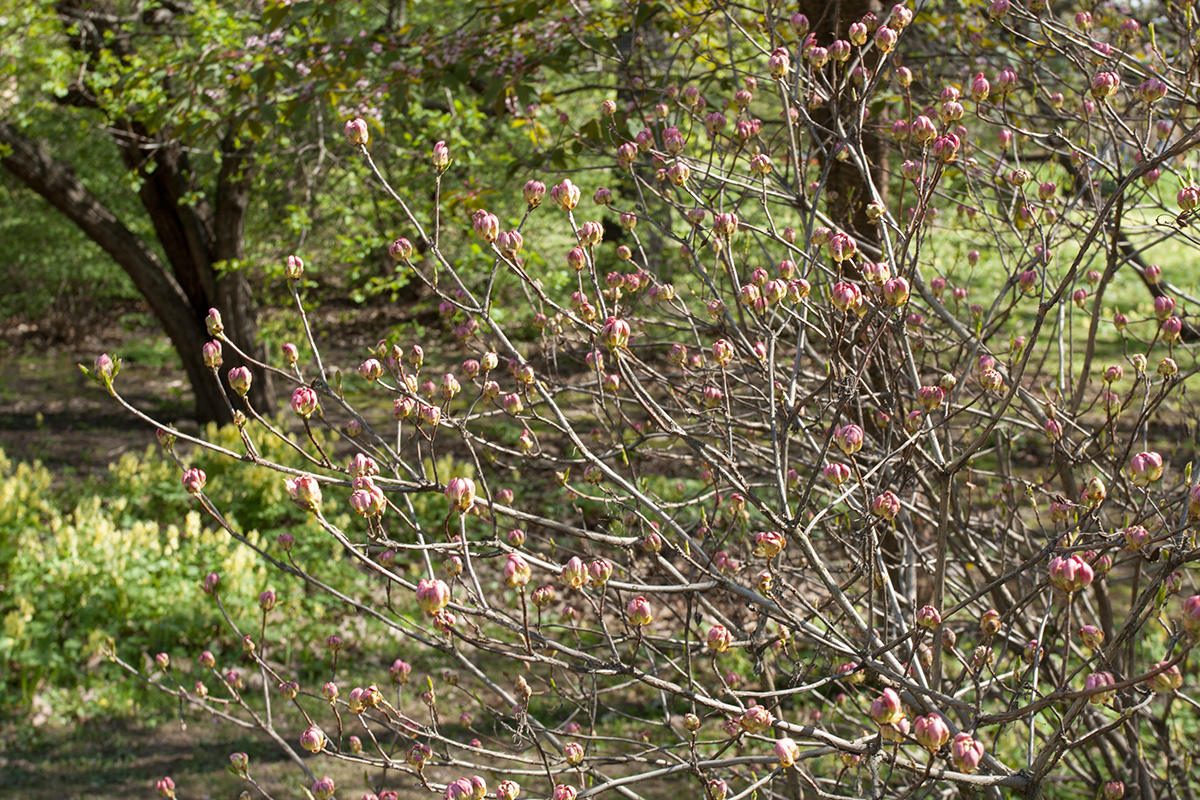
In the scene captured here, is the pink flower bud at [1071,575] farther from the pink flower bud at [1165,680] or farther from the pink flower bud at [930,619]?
the pink flower bud at [930,619]

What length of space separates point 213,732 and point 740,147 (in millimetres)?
3583

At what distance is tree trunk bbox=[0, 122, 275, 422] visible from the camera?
7.06 m

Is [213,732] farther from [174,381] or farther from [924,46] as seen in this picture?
[174,381]

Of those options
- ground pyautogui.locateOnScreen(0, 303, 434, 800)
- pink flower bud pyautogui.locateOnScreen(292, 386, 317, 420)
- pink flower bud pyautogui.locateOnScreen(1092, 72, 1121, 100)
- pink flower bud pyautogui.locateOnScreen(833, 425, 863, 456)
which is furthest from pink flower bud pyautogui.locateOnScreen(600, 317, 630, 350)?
ground pyautogui.locateOnScreen(0, 303, 434, 800)

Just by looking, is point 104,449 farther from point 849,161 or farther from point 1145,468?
point 1145,468

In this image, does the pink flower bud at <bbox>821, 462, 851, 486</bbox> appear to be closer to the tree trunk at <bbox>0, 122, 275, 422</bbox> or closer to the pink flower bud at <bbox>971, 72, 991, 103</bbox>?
the pink flower bud at <bbox>971, 72, 991, 103</bbox>

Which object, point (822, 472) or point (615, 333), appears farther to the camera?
point (822, 472)

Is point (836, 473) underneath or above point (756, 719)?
above

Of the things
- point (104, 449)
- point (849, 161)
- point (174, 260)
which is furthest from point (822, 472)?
point (104, 449)

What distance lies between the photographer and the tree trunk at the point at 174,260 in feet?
23.2

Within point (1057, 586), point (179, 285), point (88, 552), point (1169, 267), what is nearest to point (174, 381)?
point (179, 285)

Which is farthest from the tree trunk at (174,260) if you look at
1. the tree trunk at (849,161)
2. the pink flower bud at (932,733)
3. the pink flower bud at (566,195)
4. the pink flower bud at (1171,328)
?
the pink flower bud at (932,733)

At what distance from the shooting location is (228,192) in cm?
704

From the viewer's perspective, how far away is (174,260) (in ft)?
24.9
